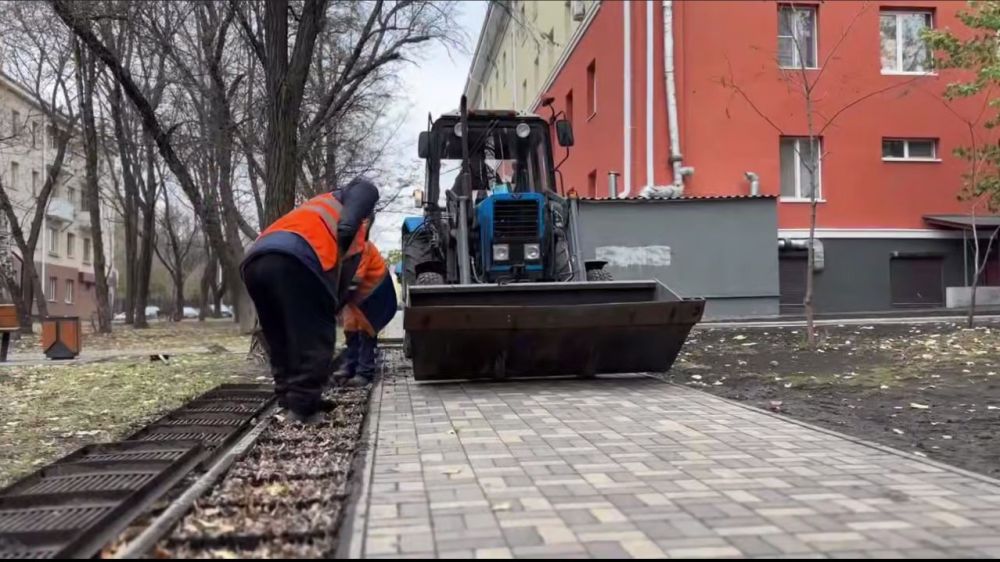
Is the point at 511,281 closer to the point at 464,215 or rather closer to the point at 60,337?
the point at 464,215

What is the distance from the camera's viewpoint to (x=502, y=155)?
10.5 m

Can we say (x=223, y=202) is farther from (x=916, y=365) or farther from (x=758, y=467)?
(x=758, y=467)

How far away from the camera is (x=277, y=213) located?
11211 mm

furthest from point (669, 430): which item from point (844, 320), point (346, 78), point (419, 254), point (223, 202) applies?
point (223, 202)

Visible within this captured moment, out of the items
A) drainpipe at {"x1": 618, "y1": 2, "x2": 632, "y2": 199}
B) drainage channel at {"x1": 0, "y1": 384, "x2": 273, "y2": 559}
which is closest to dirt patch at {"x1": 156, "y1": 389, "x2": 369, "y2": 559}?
drainage channel at {"x1": 0, "y1": 384, "x2": 273, "y2": 559}

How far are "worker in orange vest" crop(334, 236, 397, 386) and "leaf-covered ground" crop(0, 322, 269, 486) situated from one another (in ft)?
5.54

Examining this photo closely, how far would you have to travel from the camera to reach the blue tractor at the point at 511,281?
7945 mm

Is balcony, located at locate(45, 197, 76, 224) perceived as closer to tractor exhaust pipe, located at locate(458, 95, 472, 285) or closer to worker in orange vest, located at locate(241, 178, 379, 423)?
tractor exhaust pipe, located at locate(458, 95, 472, 285)

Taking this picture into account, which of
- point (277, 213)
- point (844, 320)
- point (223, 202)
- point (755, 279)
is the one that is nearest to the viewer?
point (277, 213)

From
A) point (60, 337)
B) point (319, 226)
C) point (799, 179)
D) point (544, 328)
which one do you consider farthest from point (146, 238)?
point (319, 226)

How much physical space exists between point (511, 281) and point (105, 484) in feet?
16.7

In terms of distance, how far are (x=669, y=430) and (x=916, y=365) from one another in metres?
5.03

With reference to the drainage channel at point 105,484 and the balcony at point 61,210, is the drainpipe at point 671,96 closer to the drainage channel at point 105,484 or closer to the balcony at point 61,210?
the drainage channel at point 105,484

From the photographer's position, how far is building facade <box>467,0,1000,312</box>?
61.7 ft
